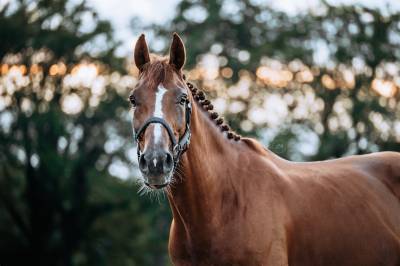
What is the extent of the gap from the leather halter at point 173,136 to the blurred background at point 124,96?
21484 millimetres

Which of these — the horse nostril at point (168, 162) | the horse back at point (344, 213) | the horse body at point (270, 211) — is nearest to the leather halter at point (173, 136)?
the horse nostril at point (168, 162)

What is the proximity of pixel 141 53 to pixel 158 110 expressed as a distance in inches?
32.9

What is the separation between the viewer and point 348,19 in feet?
101

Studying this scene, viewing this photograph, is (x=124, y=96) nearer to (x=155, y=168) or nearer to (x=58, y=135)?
(x=58, y=135)

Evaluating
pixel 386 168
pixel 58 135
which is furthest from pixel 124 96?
pixel 386 168

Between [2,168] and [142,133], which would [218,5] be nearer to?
[2,168]

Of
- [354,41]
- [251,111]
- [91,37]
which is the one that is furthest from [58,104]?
[354,41]

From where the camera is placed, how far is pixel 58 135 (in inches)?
1103

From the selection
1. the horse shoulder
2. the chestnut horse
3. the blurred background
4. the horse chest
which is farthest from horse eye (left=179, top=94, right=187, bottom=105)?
the blurred background

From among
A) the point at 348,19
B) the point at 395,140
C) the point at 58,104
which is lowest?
the point at 395,140

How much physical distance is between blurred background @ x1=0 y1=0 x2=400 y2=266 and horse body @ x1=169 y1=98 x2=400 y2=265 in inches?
788

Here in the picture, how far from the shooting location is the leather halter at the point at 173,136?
16.8 ft

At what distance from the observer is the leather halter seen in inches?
201

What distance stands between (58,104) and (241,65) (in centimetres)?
957
